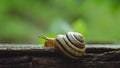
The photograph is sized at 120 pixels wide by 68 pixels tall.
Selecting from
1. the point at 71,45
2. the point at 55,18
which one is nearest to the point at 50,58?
the point at 71,45

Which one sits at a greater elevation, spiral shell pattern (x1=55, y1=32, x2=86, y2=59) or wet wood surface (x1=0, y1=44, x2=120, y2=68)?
spiral shell pattern (x1=55, y1=32, x2=86, y2=59)

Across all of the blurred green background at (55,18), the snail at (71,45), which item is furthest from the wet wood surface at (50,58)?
the blurred green background at (55,18)

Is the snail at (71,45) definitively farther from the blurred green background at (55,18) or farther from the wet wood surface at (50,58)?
the blurred green background at (55,18)

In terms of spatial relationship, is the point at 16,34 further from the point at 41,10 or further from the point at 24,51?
the point at 24,51

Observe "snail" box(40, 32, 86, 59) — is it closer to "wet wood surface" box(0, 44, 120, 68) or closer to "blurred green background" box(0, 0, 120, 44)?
"wet wood surface" box(0, 44, 120, 68)

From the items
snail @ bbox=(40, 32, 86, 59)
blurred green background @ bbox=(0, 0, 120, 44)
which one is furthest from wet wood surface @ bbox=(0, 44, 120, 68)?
blurred green background @ bbox=(0, 0, 120, 44)

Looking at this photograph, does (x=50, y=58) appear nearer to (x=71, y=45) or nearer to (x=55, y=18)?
(x=71, y=45)
